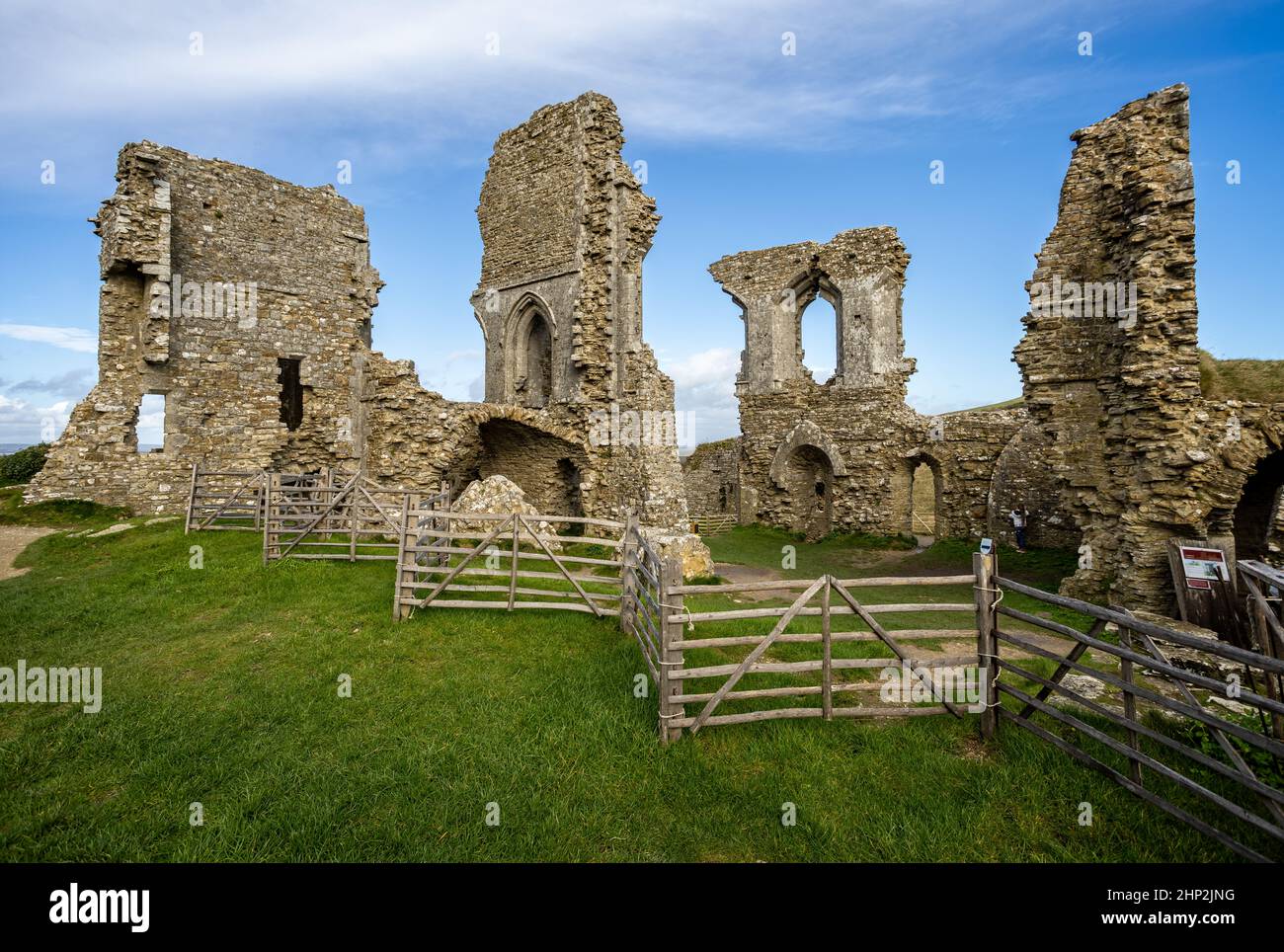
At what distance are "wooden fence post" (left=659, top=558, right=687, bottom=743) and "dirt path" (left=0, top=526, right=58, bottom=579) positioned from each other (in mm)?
12397

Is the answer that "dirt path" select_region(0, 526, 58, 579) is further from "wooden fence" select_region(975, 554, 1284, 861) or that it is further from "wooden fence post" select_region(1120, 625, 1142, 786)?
"wooden fence post" select_region(1120, 625, 1142, 786)

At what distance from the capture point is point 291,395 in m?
20.8

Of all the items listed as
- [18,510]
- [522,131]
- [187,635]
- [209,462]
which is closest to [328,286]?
[209,462]

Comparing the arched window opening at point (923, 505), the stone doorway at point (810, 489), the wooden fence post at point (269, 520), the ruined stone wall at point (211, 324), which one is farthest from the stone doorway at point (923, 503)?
the wooden fence post at point (269, 520)

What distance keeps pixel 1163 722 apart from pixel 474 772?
5881 millimetres

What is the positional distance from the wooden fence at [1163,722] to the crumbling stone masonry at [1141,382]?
4653mm

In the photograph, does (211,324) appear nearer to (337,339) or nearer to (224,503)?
(337,339)

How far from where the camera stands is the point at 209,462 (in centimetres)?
1739

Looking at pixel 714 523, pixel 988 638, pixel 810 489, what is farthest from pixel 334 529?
pixel 810 489

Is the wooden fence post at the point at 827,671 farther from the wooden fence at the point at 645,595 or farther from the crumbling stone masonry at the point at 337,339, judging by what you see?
the crumbling stone masonry at the point at 337,339

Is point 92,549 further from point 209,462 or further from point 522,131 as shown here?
point 522,131

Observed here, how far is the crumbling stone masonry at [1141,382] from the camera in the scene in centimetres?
1039

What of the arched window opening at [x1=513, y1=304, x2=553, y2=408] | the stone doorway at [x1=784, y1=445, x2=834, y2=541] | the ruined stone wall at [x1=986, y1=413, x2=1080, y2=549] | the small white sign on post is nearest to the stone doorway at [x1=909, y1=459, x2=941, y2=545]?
the ruined stone wall at [x1=986, y1=413, x2=1080, y2=549]
